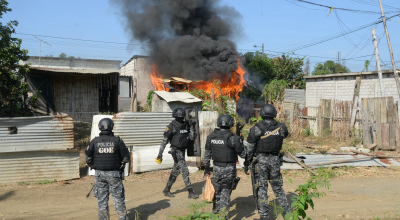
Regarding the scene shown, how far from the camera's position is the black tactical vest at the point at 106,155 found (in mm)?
4273

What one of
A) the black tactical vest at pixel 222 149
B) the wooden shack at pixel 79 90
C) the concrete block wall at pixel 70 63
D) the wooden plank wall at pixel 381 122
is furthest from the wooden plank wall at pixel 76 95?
the wooden plank wall at pixel 381 122

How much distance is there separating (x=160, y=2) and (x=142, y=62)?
16.6ft

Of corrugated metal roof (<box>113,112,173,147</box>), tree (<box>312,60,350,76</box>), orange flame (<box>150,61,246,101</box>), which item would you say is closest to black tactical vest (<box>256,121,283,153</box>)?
corrugated metal roof (<box>113,112,173,147</box>)

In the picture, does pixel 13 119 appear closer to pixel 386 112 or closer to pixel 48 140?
pixel 48 140

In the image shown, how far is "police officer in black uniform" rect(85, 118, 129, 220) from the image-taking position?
4.28 metres

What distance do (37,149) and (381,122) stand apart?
11.2 m

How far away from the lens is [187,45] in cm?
2136

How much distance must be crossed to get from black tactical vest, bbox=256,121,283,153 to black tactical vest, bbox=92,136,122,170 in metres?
2.33

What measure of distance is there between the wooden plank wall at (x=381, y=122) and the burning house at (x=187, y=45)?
10143 millimetres

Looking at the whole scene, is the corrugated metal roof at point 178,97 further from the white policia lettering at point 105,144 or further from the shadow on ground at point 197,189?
the white policia lettering at point 105,144

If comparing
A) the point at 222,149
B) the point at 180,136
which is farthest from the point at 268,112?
the point at 180,136

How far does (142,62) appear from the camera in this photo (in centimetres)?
2430

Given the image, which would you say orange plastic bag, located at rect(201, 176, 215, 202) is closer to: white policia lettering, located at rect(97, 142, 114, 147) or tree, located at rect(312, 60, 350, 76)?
white policia lettering, located at rect(97, 142, 114, 147)

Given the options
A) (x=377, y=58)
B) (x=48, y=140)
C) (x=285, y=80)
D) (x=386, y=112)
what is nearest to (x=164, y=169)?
(x=48, y=140)
